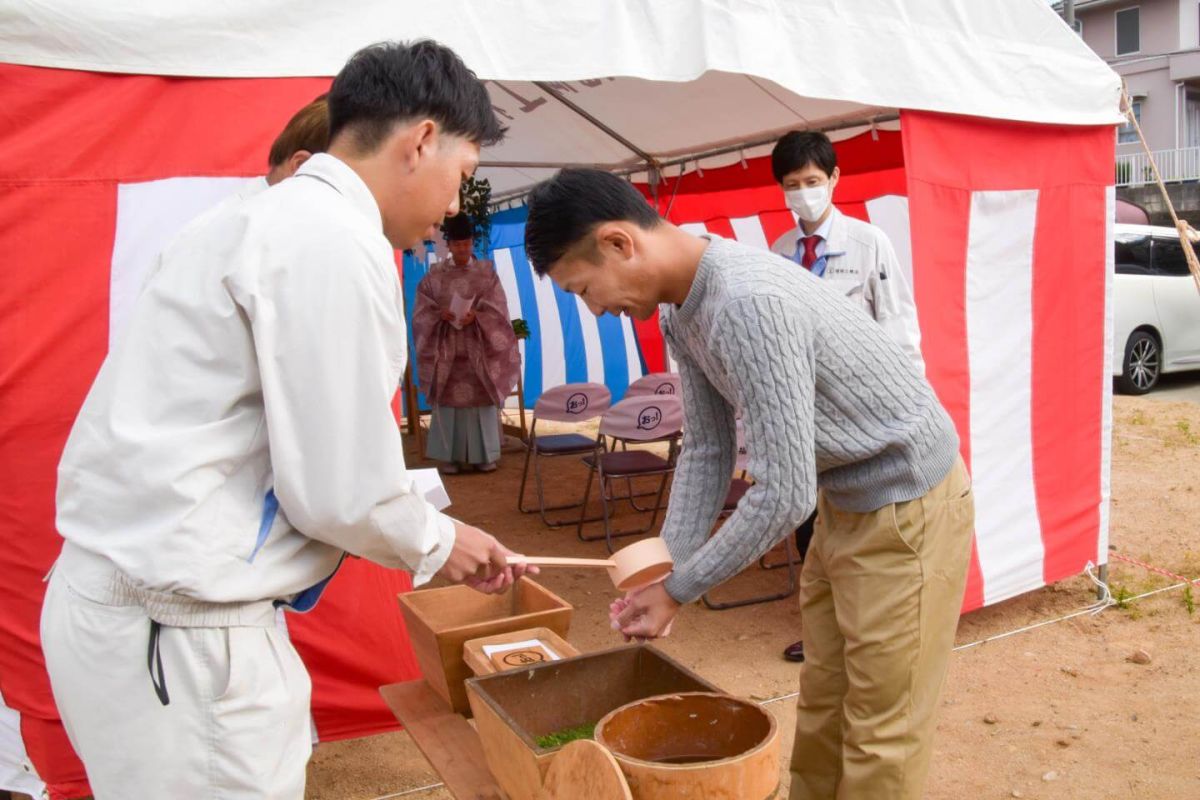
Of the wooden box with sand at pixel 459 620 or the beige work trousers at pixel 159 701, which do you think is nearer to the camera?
the beige work trousers at pixel 159 701

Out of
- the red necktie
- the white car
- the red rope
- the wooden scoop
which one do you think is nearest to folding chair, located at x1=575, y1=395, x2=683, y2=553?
the red necktie

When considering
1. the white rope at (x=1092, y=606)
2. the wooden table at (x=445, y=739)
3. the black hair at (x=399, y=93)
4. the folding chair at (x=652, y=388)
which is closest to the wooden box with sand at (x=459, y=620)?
the wooden table at (x=445, y=739)

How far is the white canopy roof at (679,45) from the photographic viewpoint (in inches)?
92.4

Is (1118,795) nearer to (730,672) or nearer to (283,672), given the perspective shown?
(730,672)

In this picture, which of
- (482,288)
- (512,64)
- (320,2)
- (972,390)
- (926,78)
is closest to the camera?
(320,2)

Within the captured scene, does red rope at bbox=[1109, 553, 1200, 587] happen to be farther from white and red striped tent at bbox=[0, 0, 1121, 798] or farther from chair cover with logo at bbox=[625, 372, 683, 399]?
chair cover with logo at bbox=[625, 372, 683, 399]

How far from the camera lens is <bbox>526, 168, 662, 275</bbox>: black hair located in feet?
5.14

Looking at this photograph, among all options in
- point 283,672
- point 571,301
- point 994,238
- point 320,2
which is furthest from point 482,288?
point 283,672

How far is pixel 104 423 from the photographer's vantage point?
45.6 inches

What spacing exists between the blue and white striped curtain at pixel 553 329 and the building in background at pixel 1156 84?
42.3ft

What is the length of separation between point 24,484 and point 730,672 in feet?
7.71

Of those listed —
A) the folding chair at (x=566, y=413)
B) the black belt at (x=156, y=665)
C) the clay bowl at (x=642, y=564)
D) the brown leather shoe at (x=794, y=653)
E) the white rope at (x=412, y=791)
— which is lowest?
the brown leather shoe at (x=794, y=653)

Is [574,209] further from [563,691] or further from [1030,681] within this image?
[1030,681]

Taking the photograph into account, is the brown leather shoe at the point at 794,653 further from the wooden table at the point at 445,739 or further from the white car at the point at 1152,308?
the white car at the point at 1152,308
